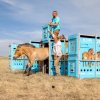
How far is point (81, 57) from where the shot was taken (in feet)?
43.0

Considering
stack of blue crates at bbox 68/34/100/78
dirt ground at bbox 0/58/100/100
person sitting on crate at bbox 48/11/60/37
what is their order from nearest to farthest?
dirt ground at bbox 0/58/100/100 < stack of blue crates at bbox 68/34/100/78 < person sitting on crate at bbox 48/11/60/37

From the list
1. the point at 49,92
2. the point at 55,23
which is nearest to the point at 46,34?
the point at 55,23

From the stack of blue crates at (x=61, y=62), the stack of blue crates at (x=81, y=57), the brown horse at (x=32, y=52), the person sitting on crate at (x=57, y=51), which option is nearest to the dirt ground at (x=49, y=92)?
the stack of blue crates at (x=81, y=57)

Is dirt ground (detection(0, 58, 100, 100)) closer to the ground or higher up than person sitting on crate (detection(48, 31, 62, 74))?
closer to the ground

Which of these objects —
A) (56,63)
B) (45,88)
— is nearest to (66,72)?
(56,63)

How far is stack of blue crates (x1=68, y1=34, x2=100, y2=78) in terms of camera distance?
507 inches

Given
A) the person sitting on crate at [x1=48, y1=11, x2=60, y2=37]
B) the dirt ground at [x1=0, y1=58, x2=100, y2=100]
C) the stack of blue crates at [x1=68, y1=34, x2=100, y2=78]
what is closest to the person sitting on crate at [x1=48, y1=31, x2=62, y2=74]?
the person sitting on crate at [x1=48, y1=11, x2=60, y2=37]

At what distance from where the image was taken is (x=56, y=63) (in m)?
14.3

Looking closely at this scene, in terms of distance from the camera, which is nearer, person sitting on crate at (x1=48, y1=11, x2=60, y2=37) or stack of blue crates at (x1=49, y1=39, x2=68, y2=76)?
stack of blue crates at (x1=49, y1=39, x2=68, y2=76)

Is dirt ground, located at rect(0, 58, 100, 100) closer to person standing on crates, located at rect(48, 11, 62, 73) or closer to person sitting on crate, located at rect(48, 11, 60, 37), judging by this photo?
person standing on crates, located at rect(48, 11, 62, 73)

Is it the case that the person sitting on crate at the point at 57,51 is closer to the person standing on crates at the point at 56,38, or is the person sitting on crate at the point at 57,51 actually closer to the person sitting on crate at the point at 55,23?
the person standing on crates at the point at 56,38

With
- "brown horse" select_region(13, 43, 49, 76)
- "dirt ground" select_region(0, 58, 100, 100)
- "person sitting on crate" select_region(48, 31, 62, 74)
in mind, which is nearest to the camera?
"dirt ground" select_region(0, 58, 100, 100)

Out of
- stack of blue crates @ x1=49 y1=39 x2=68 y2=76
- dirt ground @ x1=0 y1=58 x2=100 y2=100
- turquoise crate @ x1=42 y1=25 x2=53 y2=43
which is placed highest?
turquoise crate @ x1=42 y1=25 x2=53 y2=43

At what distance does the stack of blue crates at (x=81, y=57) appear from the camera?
12.9 m
